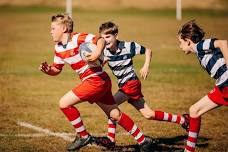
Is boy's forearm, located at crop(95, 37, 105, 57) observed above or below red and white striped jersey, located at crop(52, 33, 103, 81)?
above

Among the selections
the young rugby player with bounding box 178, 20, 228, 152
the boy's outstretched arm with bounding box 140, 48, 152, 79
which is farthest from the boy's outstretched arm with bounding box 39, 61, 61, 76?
the young rugby player with bounding box 178, 20, 228, 152

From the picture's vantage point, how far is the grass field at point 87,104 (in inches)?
385

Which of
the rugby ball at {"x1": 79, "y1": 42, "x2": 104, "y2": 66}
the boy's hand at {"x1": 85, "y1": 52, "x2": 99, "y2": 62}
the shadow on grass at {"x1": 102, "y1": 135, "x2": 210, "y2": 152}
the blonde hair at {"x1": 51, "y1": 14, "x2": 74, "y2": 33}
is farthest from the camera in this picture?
the shadow on grass at {"x1": 102, "y1": 135, "x2": 210, "y2": 152}

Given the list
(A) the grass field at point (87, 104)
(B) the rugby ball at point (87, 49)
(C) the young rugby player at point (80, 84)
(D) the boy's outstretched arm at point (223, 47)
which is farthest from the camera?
(A) the grass field at point (87, 104)

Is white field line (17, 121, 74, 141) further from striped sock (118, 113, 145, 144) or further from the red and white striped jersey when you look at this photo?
the red and white striped jersey

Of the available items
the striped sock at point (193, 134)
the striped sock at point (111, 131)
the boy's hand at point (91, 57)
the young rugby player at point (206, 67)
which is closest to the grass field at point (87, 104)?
the striped sock at point (111, 131)

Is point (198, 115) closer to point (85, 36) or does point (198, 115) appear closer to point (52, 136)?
point (85, 36)

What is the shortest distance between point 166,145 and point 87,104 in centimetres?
422

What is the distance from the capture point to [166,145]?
9641 millimetres

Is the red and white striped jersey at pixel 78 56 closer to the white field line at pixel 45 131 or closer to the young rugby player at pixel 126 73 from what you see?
the young rugby player at pixel 126 73

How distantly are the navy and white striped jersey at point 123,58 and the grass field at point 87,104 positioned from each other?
1.15m

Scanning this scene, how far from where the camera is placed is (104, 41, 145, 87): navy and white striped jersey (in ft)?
30.5

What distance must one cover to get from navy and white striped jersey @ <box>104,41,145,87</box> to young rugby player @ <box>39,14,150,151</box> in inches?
23.3

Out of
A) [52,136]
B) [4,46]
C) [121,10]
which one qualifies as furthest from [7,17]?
[52,136]
